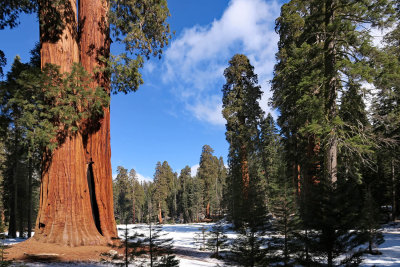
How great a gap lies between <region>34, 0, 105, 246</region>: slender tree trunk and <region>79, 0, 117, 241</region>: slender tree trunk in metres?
0.33

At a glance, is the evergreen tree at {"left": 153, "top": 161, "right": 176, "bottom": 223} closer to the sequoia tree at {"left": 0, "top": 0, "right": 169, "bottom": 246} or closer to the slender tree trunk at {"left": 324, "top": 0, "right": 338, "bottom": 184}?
the sequoia tree at {"left": 0, "top": 0, "right": 169, "bottom": 246}

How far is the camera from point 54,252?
208 inches

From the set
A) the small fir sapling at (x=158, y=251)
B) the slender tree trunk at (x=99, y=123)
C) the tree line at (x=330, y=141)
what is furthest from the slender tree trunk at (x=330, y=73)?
the slender tree trunk at (x=99, y=123)

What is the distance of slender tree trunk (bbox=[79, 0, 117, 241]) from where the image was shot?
6996 millimetres

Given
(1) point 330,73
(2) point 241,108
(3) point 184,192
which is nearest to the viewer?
(1) point 330,73

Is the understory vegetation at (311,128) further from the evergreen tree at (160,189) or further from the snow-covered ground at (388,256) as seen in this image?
the evergreen tree at (160,189)

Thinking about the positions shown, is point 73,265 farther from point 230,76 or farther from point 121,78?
point 230,76

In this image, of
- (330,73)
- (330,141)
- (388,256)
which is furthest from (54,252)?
(388,256)

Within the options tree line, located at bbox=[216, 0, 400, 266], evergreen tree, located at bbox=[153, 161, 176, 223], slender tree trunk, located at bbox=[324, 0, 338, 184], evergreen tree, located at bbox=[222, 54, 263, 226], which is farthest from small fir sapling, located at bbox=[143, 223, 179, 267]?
evergreen tree, located at bbox=[153, 161, 176, 223]

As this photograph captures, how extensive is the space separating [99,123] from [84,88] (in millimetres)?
1278

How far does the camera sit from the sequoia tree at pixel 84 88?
6.05 metres

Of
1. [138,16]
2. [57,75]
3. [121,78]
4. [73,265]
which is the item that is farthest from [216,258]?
[138,16]

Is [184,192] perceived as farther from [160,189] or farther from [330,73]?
[330,73]

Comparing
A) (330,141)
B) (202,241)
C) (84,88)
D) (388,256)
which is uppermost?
(84,88)
